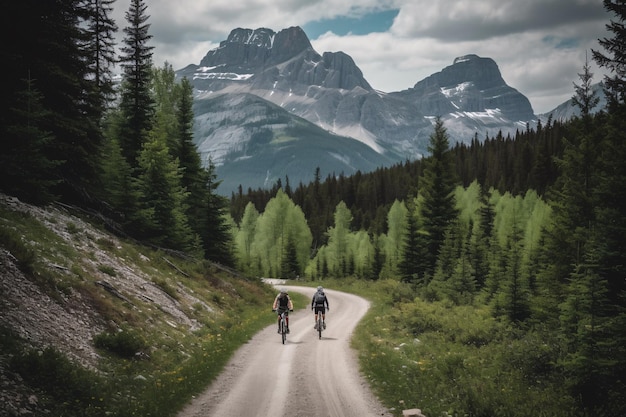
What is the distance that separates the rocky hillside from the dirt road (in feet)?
9.48

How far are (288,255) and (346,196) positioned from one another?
84.9 metres

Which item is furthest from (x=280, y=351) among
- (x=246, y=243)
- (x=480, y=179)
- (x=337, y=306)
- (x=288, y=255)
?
(x=480, y=179)

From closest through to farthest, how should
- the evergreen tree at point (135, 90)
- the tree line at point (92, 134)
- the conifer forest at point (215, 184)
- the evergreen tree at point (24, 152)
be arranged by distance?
1. the conifer forest at point (215, 184)
2. the evergreen tree at point (24, 152)
3. the tree line at point (92, 134)
4. the evergreen tree at point (135, 90)

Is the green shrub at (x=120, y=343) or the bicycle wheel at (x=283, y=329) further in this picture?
the bicycle wheel at (x=283, y=329)

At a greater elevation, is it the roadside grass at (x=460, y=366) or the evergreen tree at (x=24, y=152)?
the evergreen tree at (x=24, y=152)

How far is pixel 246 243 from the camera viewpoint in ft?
324

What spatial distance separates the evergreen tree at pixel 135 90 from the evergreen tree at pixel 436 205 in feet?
86.8

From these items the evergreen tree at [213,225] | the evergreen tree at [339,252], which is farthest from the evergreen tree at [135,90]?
the evergreen tree at [339,252]

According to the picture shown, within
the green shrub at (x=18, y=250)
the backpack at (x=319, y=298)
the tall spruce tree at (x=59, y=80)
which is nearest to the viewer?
the green shrub at (x=18, y=250)

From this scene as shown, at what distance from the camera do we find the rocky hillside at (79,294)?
429 inches

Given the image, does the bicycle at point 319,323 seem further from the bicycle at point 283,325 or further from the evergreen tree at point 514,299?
the evergreen tree at point 514,299

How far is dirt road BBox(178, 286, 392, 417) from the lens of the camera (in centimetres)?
1116

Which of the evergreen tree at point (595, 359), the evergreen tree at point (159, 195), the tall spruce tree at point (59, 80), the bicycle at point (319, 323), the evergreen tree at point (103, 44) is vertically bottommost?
the bicycle at point (319, 323)

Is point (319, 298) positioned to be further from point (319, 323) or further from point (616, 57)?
point (616, 57)
